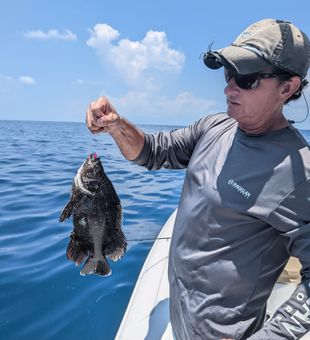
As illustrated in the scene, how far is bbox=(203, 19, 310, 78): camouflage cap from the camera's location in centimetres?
189

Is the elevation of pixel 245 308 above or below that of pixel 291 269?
above

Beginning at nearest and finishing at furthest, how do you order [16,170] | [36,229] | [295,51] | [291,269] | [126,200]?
1. [295,51]
2. [291,269]
3. [36,229]
4. [126,200]
5. [16,170]

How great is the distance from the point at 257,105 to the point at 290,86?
0.69 ft

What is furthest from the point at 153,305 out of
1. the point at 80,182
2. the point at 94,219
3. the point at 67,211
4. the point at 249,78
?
the point at 249,78

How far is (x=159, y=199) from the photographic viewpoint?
912cm

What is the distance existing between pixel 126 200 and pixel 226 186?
6.52 meters

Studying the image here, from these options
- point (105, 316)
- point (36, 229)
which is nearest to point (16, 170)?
point (36, 229)

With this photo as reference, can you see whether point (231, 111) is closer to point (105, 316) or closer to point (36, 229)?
point (105, 316)

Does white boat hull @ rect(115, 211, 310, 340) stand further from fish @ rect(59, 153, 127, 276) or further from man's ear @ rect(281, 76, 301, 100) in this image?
man's ear @ rect(281, 76, 301, 100)

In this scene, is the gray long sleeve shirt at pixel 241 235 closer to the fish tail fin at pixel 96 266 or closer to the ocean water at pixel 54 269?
the fish tail fin at pixel 96 266

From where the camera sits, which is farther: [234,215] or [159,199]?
[159,199]

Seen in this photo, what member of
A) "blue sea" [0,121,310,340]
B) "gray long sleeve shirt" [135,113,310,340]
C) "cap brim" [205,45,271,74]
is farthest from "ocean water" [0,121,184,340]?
"cap brim" [205,45,271,74]

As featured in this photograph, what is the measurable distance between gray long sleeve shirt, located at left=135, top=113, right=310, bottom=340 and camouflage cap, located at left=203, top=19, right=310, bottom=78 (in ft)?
1.25

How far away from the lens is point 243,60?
1916mm
